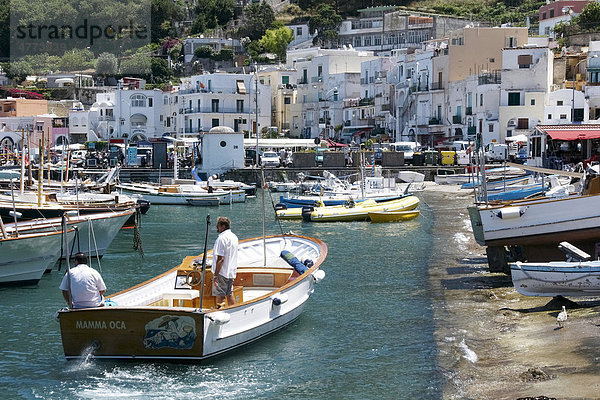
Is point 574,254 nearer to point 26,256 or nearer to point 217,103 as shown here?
point 26,256

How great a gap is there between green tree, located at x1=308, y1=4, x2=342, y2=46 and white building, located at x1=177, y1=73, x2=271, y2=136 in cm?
2888

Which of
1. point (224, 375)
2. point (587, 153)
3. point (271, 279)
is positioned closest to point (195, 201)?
point (587, 153)

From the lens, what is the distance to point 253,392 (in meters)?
15.9

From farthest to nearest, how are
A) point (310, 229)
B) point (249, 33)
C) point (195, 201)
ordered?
point (249, 33) → point (195, 201) → point (310, 229)

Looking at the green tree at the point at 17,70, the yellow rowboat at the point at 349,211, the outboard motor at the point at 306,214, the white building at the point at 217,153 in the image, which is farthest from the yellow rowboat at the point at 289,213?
the green tree at the point at 17,70

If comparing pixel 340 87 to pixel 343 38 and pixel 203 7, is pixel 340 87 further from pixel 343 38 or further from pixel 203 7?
pixel 203 7

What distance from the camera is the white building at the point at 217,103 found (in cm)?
9256

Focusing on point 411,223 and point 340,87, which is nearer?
point 411,223

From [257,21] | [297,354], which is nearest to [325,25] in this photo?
[257,21]

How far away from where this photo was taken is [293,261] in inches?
838

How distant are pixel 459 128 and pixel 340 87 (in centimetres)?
2245

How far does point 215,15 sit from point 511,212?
5110 inches

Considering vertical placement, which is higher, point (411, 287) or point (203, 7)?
point (203, 7)

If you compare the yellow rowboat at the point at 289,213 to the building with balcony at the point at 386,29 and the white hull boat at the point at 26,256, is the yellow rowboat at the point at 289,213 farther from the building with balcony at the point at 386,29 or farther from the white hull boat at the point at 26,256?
the building with balcony at the point at 386,29
